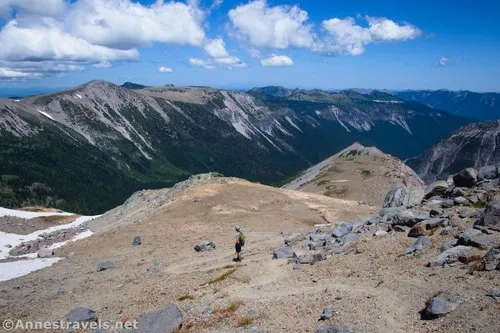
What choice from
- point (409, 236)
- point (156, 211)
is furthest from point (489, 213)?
point (156, 211)

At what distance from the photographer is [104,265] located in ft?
123

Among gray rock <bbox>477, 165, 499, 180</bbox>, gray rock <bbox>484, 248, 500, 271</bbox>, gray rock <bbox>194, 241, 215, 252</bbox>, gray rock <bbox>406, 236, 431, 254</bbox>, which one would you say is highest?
gray rock <bbox>477, 165, 499, 180</bbox>

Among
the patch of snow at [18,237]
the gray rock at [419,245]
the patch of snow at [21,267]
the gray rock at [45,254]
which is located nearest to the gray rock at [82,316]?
the gray rock at [419,245]

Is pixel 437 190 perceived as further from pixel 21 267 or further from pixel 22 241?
pixel 22 241

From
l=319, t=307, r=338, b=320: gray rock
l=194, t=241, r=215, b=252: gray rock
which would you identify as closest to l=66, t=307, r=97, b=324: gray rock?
l=319, t=307, r=338, b=320: gray rock

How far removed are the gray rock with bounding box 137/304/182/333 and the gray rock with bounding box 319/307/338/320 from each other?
291 inches

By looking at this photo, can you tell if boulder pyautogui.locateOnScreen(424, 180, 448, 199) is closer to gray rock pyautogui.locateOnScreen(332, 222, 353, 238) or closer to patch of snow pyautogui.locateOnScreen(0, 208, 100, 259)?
gray rock pyautogui.locateOnScreen(332, 222, 353, 238)

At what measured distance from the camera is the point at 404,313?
18688mm

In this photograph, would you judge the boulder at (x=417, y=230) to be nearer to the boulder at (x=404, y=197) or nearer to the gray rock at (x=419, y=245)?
the gray rock at (x=419, y=245)

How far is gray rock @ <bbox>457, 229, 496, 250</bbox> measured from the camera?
73.5 ft

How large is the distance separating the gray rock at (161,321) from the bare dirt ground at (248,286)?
2.05 feet

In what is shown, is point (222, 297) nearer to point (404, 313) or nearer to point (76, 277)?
point (404, 313)

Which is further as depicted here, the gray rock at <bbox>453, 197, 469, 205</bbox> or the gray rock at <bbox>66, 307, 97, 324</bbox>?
the gray rock at <bbox>453, 197, 469, 205</bbox>

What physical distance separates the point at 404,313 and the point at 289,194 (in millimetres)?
57520
